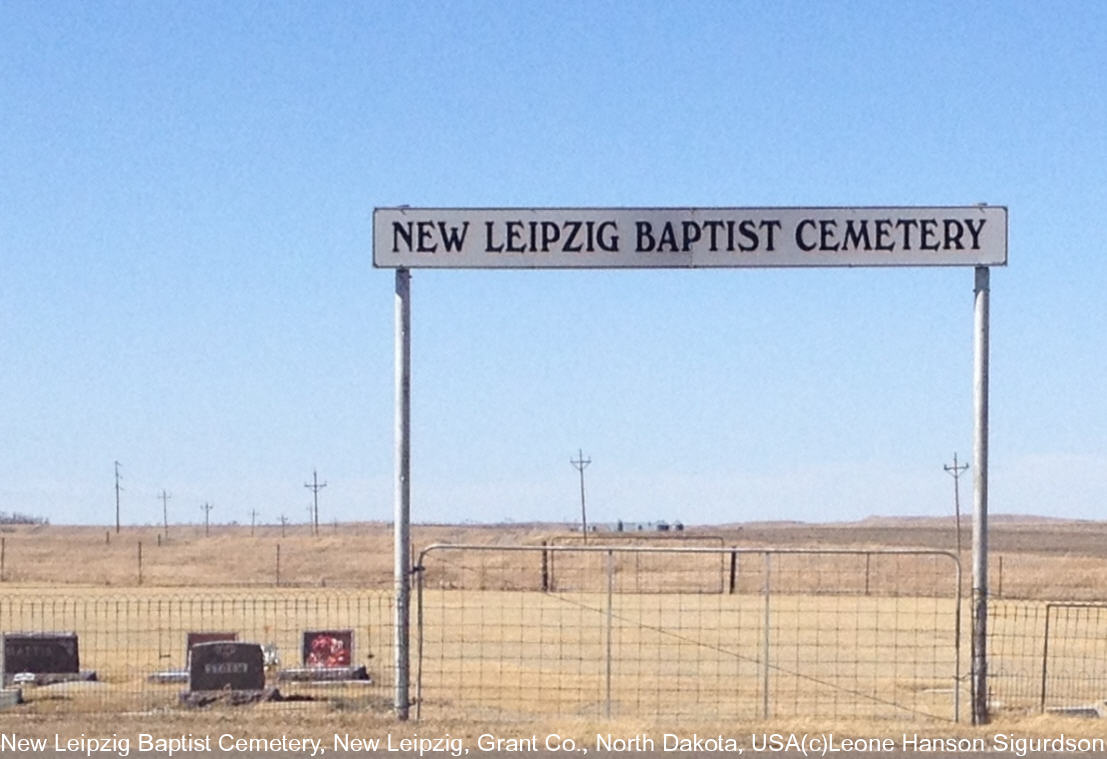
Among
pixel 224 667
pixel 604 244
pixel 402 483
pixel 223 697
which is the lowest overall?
pixel 223 697

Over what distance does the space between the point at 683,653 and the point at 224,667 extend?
12.1 meters

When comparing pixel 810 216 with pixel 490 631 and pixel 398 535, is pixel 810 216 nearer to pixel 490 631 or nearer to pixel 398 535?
pixel 398 535

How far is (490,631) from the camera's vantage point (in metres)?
30.7

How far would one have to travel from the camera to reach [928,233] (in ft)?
43.7

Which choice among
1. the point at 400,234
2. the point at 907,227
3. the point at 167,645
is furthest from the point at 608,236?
the point at 167,645

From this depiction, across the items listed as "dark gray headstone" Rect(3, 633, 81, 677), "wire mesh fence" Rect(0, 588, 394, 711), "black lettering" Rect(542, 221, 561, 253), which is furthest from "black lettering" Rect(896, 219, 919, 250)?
"dark gray headstone" Rect(3, 633, 81, 677)

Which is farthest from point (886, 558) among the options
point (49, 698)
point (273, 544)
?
point (49, 698)

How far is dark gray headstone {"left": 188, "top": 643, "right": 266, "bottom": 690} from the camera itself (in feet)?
49.3

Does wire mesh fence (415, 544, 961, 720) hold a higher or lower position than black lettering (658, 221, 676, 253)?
lower

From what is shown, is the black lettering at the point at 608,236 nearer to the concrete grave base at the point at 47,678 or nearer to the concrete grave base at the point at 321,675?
the concrete grave base at the point at 321,675

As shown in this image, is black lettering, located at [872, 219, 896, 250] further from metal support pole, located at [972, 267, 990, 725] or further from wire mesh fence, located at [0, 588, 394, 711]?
wire mesh fence, located at [0, 588, 394, 711]

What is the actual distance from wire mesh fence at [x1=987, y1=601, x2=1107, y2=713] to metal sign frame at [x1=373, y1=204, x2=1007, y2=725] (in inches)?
211

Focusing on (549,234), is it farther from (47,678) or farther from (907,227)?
(47,678)

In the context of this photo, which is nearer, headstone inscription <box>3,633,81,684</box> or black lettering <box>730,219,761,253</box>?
black lettering <box>730,219,761,253</box>
